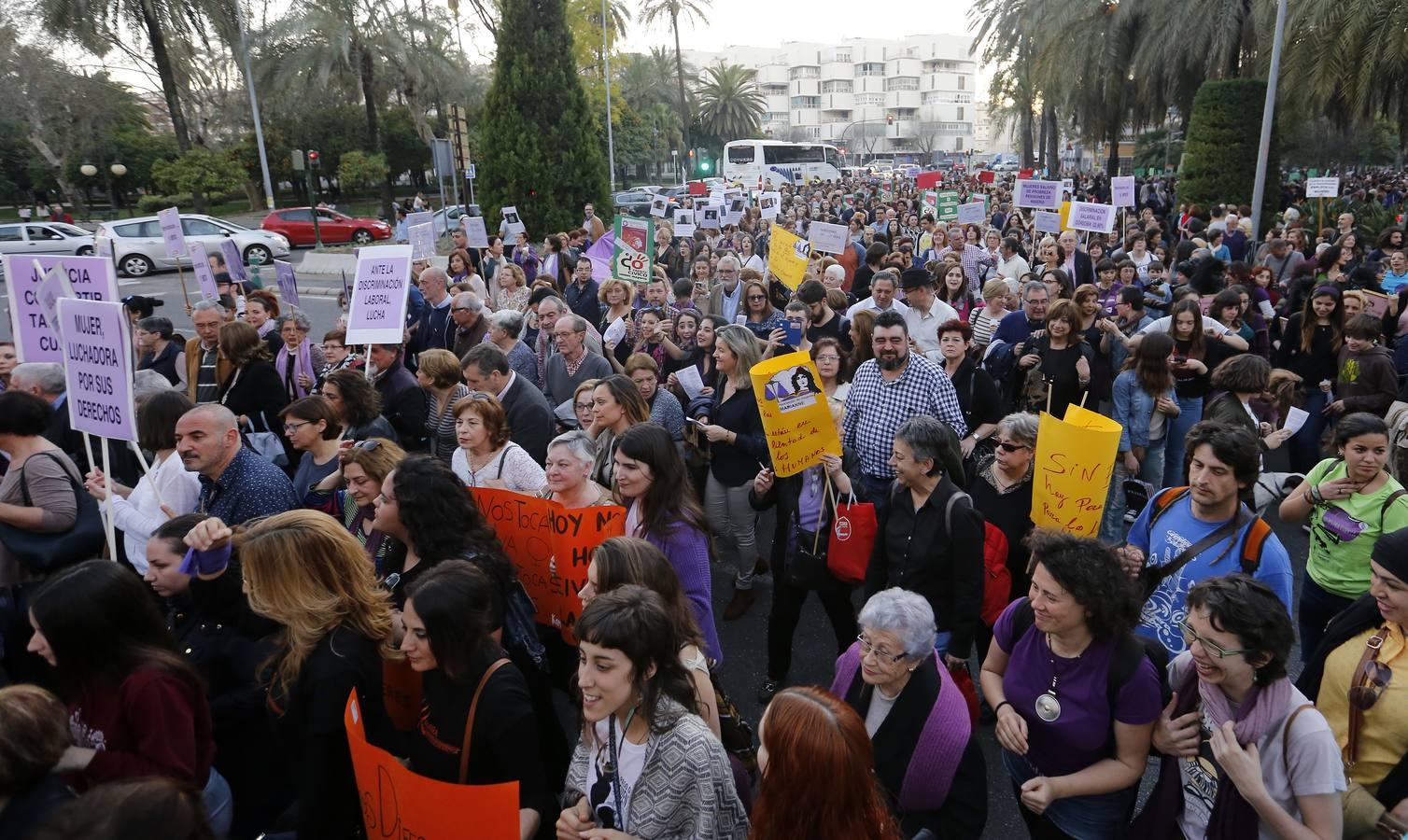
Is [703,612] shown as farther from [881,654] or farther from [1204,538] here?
[1204,538]

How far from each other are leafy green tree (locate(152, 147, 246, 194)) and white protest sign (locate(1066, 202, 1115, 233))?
35.0m

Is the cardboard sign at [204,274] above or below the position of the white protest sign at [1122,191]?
below

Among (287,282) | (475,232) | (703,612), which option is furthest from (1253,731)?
(475,232)

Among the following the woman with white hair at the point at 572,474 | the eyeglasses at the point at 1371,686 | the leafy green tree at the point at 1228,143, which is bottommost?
the eyeglasses at the point at 1371,686

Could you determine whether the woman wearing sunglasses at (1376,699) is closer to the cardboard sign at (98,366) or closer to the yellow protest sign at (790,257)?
the cardboard sign at (98,366)

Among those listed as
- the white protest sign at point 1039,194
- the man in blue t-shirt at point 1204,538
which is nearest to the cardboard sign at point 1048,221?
the white protest sign at point 1039,194

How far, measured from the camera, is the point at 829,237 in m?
11.0

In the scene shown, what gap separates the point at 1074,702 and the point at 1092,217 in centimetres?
1028

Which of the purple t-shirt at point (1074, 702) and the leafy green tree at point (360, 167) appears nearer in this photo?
the purple t-shirt at point (1074, 702)

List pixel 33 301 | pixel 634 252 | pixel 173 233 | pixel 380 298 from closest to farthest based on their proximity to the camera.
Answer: pixel 33 301
pixel 380 298
pixel 634 252
pixel 173 233

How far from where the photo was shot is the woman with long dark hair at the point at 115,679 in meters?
2.59

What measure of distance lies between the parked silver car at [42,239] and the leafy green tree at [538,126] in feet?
36.7

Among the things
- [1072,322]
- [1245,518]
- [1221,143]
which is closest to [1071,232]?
[1072,322]

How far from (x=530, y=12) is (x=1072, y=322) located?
2152 centimetres
